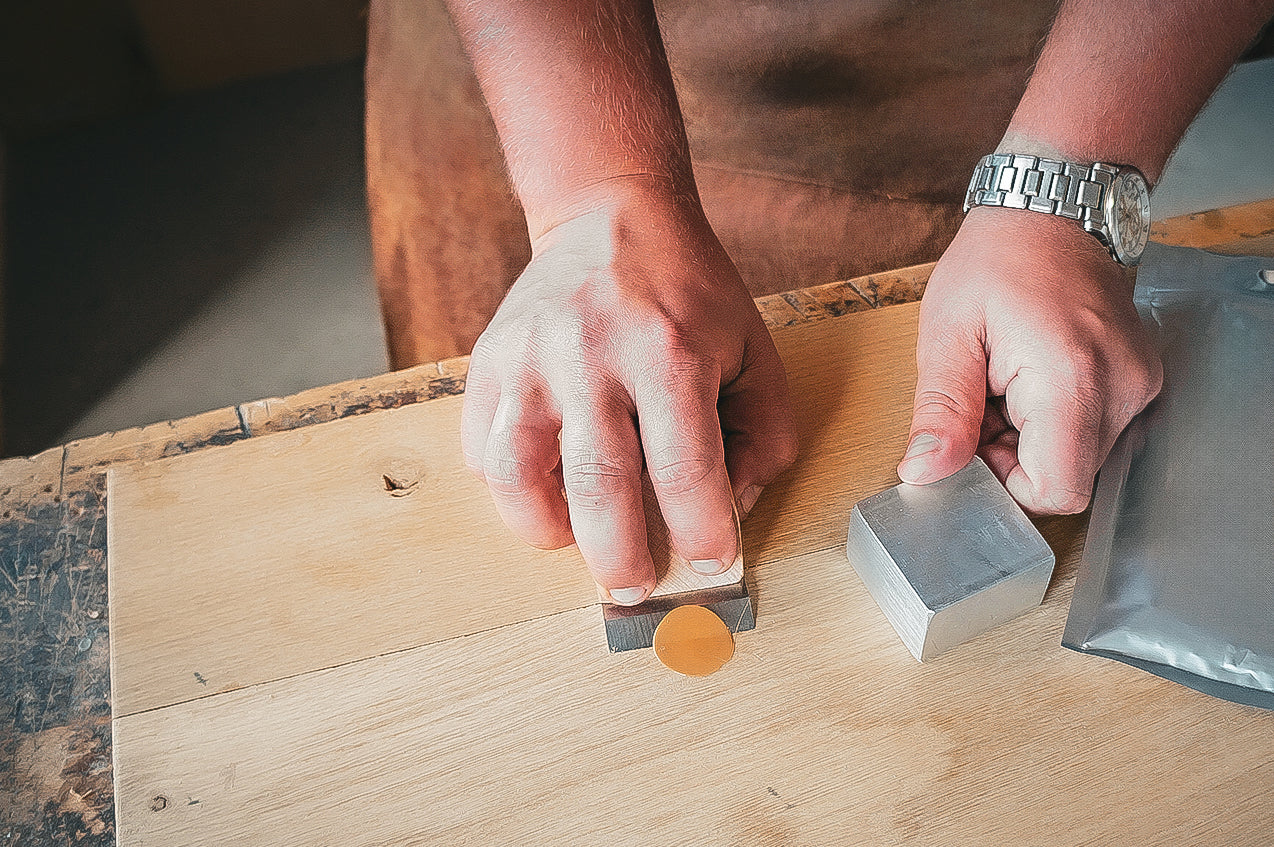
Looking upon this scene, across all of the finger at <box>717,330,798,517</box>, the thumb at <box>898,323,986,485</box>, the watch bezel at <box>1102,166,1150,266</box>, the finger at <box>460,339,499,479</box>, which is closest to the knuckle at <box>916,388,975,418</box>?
the thumb at <box>898,323,986,485</box>

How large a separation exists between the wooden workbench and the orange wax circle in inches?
2.0

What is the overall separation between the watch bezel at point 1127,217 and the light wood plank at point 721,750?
0.33 m

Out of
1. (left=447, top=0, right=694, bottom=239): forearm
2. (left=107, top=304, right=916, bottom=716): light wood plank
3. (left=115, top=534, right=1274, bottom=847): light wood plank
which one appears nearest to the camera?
(left=115, top=534, right=1274, bottom=847): light wood plank

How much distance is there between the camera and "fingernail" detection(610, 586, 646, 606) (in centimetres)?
69

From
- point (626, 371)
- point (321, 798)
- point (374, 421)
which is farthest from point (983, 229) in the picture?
point (321, 798)

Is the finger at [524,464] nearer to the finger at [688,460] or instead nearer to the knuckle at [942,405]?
the finger at [688,460]

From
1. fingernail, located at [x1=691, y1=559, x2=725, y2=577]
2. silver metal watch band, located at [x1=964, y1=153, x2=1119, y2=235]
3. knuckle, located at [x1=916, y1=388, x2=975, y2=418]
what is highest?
silver metal watch band, located at [x1=964, y1=153, x2=1119, y2=235]

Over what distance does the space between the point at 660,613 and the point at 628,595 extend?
1.2 inches

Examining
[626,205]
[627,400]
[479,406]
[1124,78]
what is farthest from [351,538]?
[1124,78]

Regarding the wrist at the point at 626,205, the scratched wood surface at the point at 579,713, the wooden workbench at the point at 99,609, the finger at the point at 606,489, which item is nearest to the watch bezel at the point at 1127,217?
the wooden workbench at the point at 99,609

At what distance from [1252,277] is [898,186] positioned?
493 mm

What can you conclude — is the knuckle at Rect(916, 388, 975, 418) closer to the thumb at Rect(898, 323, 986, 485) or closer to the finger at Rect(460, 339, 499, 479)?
the thumb at Rect(898, 323, 986, 485)

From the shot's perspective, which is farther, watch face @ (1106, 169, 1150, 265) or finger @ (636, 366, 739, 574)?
watch face @ (1106, 169, 1150, 265)

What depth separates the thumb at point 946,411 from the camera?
0.69m
